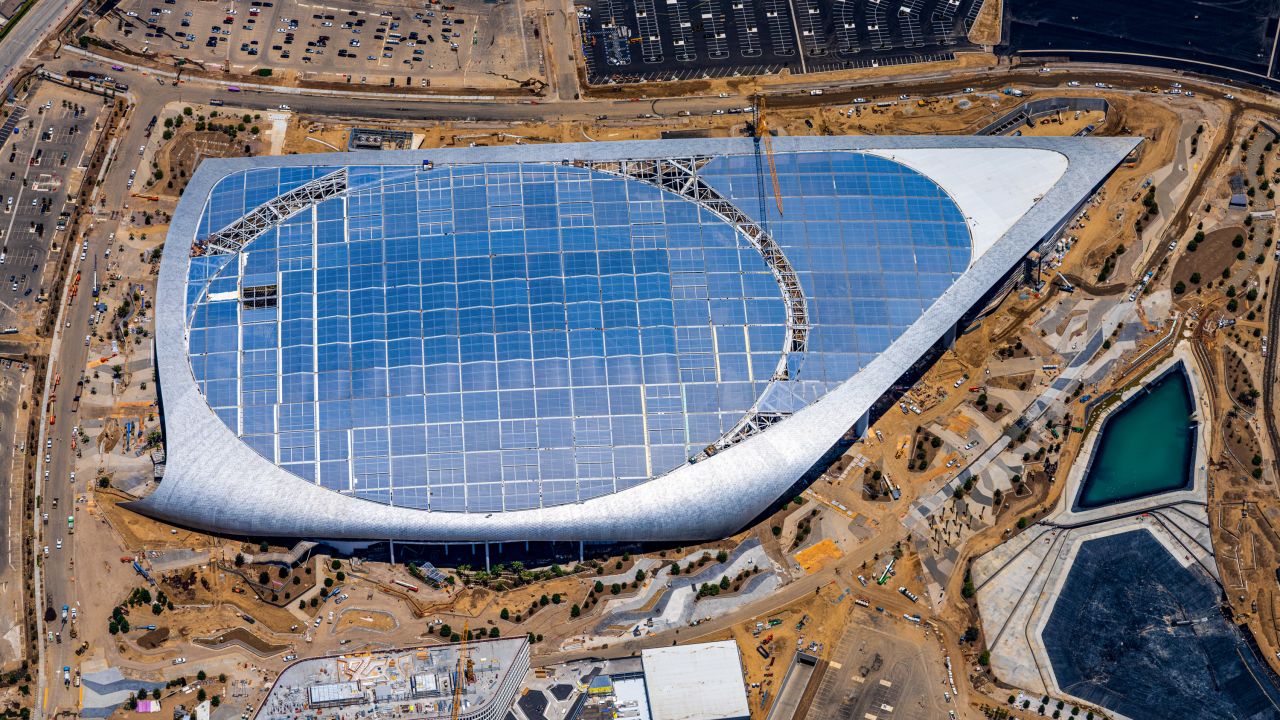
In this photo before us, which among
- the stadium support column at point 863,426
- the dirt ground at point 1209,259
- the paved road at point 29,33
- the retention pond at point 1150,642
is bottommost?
the retention pond at point 1150,642

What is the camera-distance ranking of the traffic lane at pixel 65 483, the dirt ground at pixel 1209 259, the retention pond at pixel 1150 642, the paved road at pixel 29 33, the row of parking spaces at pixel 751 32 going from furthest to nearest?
the row of parking spaces at pixel 751 32, the paved road at pixel 29 33, the dirt ground at pixel 1209 259, the retention pond at pixel 1150 642, the traffic lane at pixel 65 483

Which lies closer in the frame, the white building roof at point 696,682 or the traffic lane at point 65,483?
the white building roof at point 696,682

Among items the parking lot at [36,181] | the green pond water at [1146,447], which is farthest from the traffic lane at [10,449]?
the green pond water at [1146,447]

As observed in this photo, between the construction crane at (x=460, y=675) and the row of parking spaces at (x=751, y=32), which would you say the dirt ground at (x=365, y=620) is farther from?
the row of parking spaces at (x=751, y=32)

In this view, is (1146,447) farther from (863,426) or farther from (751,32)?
(751,32)

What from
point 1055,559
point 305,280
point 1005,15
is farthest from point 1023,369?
point 305,280

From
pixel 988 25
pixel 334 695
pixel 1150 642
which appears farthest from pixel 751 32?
pixel 334 695

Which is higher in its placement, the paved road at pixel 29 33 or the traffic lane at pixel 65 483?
the paved road at pixel 29 33

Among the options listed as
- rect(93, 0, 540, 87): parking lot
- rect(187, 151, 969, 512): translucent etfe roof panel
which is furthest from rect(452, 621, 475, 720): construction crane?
rect(93, 0, 540, 87): parking lot
